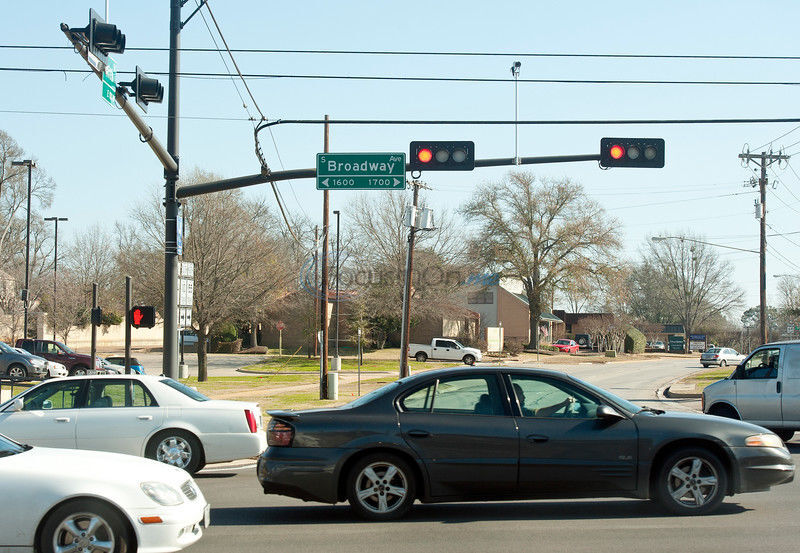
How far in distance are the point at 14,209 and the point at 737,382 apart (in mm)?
55673

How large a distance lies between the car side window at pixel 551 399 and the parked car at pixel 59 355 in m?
28.7

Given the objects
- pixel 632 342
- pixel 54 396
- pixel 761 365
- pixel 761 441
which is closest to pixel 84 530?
pixel 54 396

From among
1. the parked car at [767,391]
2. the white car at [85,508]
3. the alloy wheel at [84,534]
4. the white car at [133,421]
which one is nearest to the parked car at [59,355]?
the white car at [133,421]

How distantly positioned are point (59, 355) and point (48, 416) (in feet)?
85.6

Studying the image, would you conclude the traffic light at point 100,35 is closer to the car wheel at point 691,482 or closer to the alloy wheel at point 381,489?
the alloy wheel at point 381,489

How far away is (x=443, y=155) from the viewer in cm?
1678

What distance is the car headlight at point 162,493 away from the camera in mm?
6176

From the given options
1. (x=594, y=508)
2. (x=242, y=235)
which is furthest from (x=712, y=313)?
(x=594, y=508)

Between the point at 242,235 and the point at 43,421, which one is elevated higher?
the point at 242,235

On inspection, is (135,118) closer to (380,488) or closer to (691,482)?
(380,488)

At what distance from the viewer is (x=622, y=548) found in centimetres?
703

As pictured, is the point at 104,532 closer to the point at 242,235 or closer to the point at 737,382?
the point at 737,382

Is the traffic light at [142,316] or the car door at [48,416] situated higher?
the traffic light at [142,316]

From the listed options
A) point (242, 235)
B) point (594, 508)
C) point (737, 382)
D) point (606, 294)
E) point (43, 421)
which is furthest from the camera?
point (606, 294)
